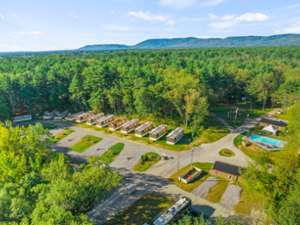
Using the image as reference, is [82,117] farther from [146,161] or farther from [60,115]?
[146,161]

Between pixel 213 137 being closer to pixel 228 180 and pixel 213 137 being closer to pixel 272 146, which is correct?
pixel 272 146

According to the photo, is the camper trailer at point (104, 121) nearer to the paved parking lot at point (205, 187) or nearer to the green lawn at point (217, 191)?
the paved parking lot at point (205, 187)

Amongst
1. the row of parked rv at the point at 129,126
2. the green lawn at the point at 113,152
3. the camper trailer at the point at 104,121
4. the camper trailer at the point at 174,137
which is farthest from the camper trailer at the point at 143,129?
the camper trailer at the point at 104,121

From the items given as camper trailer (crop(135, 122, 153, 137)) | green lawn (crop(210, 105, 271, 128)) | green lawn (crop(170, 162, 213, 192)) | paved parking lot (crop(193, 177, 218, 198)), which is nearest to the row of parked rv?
camper trailer (crop(135, 122, 153, 137))

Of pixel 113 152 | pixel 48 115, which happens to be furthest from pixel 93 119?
pixel 113 152

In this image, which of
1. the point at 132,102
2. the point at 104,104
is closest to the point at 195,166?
the point at 132,102
